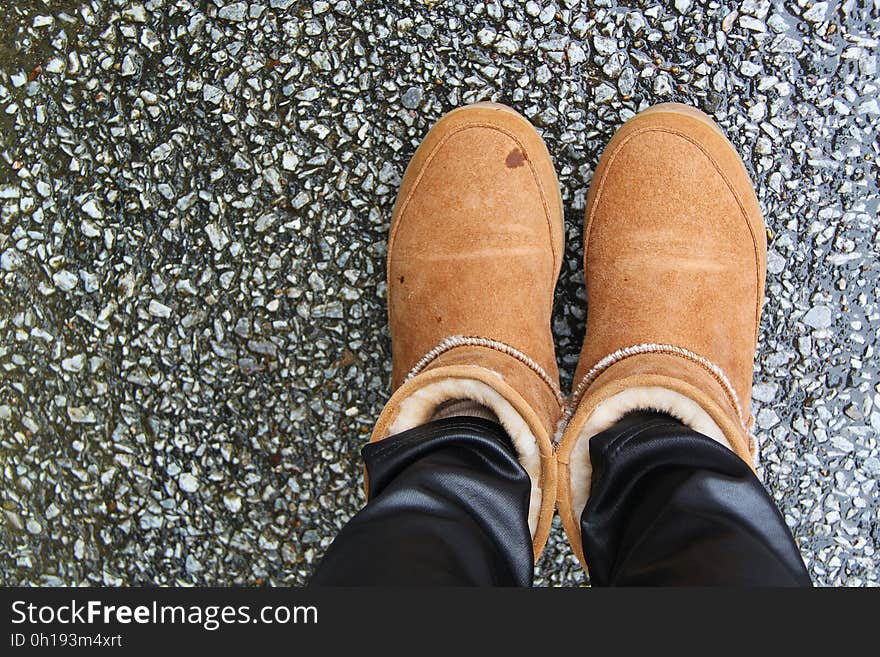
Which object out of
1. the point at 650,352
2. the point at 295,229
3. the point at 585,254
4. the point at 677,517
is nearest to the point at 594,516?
the point at 677,517

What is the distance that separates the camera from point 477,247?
1156mm

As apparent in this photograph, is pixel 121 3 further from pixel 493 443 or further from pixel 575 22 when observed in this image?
pixel 493 443

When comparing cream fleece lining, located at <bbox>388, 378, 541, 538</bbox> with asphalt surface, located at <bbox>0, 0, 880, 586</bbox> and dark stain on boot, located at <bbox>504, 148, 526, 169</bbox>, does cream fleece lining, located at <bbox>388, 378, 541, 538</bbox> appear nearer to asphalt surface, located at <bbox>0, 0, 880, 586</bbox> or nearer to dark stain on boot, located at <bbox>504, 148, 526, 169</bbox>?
asphalt surface, located at <bbox>0, 0, 880, 586</bbox>

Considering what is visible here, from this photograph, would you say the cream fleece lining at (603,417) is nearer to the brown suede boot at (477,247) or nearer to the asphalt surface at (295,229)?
the brown suede boot at (477,247)

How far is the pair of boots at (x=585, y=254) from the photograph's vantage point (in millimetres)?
1106

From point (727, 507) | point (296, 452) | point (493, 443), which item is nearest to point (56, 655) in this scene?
point (296, 452)

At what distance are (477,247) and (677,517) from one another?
0.56m

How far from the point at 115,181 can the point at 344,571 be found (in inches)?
33.6

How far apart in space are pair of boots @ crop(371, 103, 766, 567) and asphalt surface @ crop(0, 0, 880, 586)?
66mm

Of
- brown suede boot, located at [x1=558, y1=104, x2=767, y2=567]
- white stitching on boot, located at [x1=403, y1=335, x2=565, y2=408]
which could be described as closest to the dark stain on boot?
brown suede boot, located at [x1=558, y1=104, x2=767, y2=567]

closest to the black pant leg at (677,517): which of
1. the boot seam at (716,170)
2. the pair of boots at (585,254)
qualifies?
the pair of boots at (585,254)

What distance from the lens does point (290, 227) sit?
121cm

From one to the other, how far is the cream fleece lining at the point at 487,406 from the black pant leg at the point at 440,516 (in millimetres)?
24

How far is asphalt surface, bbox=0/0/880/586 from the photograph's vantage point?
3.79 ft
